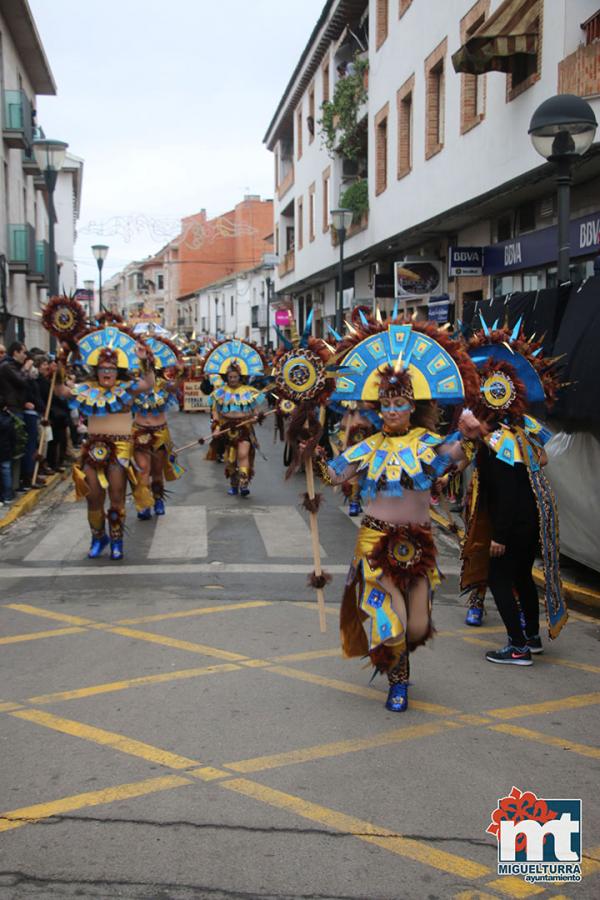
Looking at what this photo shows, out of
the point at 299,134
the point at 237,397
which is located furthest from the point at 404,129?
the point at 299,134

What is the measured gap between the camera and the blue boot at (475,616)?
738 cm

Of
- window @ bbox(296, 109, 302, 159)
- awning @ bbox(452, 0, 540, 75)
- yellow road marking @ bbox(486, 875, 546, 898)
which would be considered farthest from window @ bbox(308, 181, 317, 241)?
yellow road marking @ bbox(486, 875, 546, 898)

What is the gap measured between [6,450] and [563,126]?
7542 millimetres

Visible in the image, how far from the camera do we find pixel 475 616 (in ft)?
Answer: 24.2

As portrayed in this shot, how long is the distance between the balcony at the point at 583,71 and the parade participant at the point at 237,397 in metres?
5.48

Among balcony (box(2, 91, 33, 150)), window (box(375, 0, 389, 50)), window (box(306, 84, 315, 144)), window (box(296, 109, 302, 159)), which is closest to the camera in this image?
window (box(375, 0, 389, 50))

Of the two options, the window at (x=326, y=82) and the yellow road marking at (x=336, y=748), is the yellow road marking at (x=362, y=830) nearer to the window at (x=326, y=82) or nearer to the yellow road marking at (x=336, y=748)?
the yellow road marking at (x=336, y=748)

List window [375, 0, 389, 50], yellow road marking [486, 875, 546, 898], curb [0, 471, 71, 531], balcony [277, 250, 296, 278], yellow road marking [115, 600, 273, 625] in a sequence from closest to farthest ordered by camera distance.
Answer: yellow road marking [486, 875, 546, 898] < yellow road marking [115, 600, 273, 625] < curb [0, 471, 71, 531] < window [375, 0, 389, 50] < balcony [277, 250, 296, 278]

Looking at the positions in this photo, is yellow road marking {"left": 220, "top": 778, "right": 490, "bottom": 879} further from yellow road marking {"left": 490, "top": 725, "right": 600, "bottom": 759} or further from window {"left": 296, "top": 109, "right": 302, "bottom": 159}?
window {"left": 296, "top": 109, "right": 302, "bottom": 159}

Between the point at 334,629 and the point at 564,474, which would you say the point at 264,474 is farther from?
the point at 334,629

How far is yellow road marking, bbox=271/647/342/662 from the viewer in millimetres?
6414

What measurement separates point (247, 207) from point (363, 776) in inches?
2624

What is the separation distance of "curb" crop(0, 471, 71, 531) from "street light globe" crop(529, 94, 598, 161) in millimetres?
7163

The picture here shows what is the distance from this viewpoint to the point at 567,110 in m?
9.12
